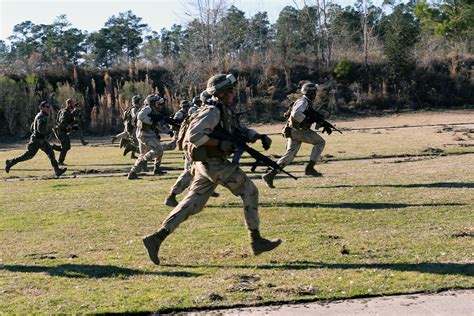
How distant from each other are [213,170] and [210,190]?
28 cm

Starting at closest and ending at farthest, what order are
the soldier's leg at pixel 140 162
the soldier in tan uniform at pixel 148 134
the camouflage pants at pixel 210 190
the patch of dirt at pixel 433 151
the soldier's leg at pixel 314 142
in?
the camouflage pants at pixel 210 190 → the soldier's leg at pixel 314 142 → the soldier in tan uniform at pixel 148 134 → the soldier's leg at pixel 140 162 → the patch of dirt at pixel 433 151

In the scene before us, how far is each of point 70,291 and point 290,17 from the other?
59248mm

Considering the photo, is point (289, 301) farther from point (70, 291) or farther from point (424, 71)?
point (424, 71)

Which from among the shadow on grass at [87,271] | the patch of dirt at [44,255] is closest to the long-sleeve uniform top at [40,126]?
the patch of dirt at [44,255]

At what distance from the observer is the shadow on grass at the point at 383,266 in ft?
22.3

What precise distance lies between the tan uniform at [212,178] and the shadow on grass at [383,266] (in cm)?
52

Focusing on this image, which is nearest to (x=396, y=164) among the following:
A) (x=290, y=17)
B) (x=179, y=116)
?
(x=179, y=116)

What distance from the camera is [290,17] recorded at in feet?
210

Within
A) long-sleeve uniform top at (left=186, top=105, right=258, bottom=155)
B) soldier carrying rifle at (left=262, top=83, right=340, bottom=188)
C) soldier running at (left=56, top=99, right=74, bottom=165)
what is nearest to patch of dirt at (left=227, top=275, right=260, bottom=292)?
long-sleeve uniform top at (left=186, top=105, right=258, bottom=155)

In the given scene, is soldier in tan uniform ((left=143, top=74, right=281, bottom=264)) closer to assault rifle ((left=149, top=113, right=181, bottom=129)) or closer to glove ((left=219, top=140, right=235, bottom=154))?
glove ((left=219, top=140, right=235, bottom=154))

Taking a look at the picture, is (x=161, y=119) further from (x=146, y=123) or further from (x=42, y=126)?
(x=42, y=126)

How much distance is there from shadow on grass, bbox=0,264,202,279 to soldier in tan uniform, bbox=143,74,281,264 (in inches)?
13.3

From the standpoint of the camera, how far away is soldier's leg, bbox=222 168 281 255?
765 centimetres

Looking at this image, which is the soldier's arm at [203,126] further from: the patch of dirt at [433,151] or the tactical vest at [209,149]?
the patch of dirt at [433,151]
